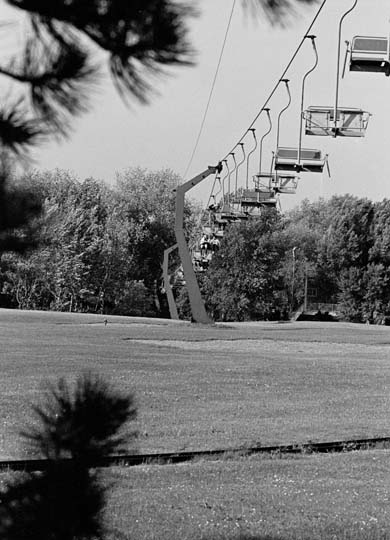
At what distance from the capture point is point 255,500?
800 cm

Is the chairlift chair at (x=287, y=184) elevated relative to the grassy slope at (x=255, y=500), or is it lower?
elevated

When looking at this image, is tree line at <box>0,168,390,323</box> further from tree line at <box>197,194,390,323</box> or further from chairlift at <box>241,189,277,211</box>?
chairlift at <box>241,189,277,211</box>

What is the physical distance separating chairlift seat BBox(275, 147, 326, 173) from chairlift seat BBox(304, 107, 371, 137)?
350 cm

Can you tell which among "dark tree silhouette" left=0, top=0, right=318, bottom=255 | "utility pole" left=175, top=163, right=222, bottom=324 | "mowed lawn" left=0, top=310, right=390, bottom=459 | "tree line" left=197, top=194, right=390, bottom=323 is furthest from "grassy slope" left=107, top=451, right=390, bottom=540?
"tree line" left=197, top=194, right=390, bottom=323

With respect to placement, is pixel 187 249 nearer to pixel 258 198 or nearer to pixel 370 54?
pixel 258 198

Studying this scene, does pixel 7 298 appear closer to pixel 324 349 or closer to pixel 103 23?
pixel 324 349

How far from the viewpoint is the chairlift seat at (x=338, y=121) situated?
18891 millimetres

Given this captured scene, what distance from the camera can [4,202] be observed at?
2.49 metres

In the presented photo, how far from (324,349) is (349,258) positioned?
4403 cm

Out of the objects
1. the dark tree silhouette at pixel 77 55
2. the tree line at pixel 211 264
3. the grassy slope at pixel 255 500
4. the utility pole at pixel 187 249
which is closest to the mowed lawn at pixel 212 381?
the grassy slope at pixel 255 500

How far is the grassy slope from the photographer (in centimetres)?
692

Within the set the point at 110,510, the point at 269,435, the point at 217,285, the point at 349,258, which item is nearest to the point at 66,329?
the point at 269,435

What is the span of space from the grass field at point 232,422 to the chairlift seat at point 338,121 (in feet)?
18.0

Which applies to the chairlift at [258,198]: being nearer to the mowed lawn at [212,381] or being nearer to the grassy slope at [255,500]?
the mowed lawn at [212,381]
